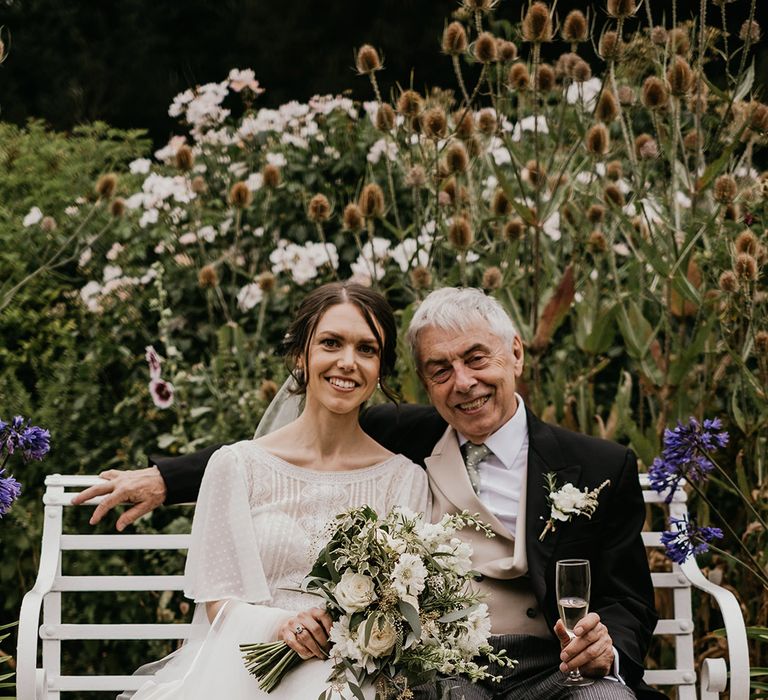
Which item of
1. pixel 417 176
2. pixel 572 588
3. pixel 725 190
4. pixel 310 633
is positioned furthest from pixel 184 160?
pixel 572 588

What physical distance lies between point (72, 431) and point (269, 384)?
3.85 feet

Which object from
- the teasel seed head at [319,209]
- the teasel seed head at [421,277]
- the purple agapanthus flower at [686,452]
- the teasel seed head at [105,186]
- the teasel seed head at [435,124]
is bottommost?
the purple agapanthus flower at [686,452]

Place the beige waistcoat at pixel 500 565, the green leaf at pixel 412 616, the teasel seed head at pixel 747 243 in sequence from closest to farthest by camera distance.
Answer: the green leaf at pixel 412 616 → the beige waistcoat at pixel 500 565 → the teasel seed head at pixel 747 243

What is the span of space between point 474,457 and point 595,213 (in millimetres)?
1556

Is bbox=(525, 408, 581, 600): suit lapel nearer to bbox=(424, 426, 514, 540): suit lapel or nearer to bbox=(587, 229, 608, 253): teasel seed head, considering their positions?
bbox=(424, 426, 514, 540): suit lapel

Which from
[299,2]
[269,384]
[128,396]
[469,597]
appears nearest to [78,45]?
[299,2]

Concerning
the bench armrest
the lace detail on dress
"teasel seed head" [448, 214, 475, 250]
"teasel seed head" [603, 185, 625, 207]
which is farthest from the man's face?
"teasel seed head" [603, 185, 625, 207]

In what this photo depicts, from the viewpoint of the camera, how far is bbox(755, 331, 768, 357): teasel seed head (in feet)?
13.5

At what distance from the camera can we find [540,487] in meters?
3.59

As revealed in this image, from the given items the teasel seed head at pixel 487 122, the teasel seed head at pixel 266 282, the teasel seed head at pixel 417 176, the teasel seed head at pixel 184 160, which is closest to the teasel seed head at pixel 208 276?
the teasel seed head at pixel 266 282

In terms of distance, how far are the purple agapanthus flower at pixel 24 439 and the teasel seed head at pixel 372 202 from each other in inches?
64.0

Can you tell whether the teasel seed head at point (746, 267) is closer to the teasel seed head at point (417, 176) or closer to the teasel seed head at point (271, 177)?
→ the teasel seed head at point (417, 176)

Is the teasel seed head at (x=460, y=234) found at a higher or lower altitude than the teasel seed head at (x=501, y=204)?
lower

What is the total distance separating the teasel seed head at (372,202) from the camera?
4508 mm
